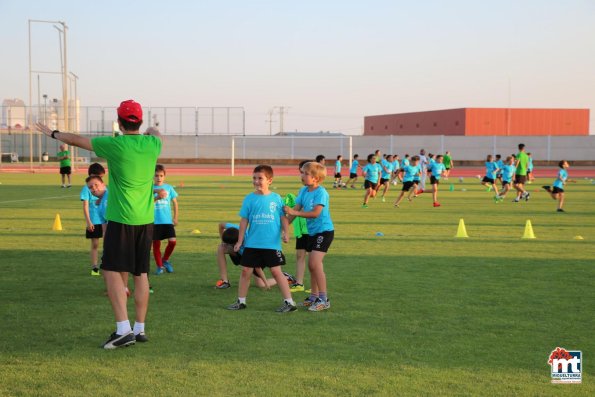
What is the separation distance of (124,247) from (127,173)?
643 mm

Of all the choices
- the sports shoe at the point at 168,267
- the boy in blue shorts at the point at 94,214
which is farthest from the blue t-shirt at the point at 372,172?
the boy in blue shorts at the point at 94,214

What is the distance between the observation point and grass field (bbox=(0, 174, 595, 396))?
207 inches

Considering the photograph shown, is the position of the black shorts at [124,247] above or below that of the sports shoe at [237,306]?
above

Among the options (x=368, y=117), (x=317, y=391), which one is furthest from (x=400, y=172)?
(x=368, y=117)

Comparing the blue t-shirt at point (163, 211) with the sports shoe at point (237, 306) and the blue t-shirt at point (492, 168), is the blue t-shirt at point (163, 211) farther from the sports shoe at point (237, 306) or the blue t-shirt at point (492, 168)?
the blue t-shirt at point (492, 168)

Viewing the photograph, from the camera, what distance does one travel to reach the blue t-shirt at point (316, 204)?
784 cm

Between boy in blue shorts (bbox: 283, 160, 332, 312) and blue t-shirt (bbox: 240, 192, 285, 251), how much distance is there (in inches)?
7.2

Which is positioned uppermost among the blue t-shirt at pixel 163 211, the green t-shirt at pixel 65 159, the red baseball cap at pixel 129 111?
the red baseball cap at pixel 129 111

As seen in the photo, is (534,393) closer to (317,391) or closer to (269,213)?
(317,391)

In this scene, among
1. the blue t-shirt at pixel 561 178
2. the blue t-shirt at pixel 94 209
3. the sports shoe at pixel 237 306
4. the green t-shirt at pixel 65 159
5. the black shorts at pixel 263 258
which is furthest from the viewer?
the green t-shirt at pixel 65 159

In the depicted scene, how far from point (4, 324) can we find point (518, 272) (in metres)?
6.93

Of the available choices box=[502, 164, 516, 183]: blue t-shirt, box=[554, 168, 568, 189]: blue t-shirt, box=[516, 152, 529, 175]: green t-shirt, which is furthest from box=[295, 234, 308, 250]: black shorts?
box=[502, 164, 516, 183]: blue t-shirt

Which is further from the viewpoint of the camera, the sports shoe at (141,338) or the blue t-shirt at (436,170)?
the blue t-shirt at (436,170)

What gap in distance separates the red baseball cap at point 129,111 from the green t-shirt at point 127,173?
18 centimetres
